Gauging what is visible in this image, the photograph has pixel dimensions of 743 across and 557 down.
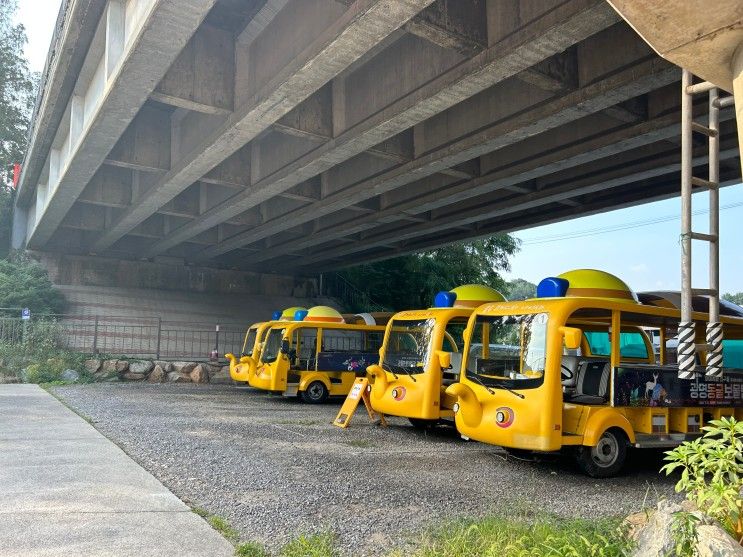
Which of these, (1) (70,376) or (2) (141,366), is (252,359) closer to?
(2) (141,366)

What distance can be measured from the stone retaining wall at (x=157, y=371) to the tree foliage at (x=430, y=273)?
13165 millimetres

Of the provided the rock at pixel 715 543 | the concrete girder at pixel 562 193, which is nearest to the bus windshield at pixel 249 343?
the concrete girder at pixel 562 193

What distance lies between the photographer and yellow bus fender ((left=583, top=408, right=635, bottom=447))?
727cm

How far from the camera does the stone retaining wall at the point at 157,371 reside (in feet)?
59.8

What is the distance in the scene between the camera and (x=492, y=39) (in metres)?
7.64

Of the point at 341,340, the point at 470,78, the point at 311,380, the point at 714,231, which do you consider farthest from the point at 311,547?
the point at 341,340

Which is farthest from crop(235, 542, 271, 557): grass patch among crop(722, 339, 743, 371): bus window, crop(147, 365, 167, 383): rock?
crop(147, 365, 167, 383): rock

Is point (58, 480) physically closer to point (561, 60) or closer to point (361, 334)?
point (561, 60)

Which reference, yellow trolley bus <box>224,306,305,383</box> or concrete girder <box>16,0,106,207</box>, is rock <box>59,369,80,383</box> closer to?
yellow trolley bus <box>224,306,305,383</box>

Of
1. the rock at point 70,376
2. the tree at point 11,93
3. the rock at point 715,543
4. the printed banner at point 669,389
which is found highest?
the tree at point 11,93

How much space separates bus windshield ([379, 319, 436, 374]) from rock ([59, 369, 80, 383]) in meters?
10.8

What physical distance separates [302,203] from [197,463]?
11064 mm

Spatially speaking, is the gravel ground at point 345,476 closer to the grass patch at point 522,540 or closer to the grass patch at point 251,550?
the grass patch at point 251,550

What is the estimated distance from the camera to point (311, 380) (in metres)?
14.8
